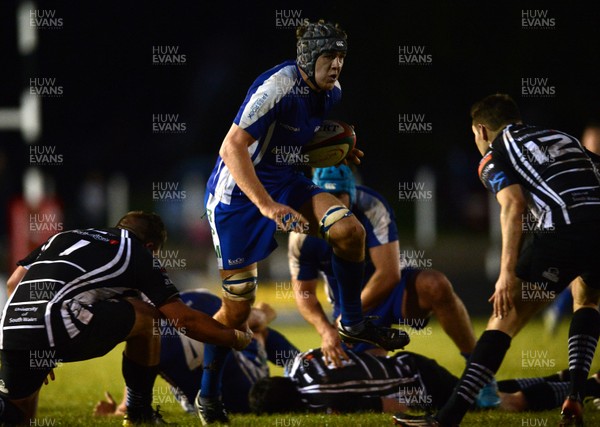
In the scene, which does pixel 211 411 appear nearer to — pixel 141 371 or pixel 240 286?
pixel 141 371

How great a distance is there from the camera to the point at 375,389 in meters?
6.18

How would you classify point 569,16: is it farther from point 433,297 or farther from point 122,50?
point 122,50

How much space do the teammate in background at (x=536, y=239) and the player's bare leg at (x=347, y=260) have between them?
0.70 meters

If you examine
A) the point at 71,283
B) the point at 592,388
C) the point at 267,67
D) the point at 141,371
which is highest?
the point at 267,67

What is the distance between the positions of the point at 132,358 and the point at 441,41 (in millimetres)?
14463

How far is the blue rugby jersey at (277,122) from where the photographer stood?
5.70 metres

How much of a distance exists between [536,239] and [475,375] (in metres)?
0.85

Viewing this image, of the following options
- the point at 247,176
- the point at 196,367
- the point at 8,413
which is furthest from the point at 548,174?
the point at 8,413

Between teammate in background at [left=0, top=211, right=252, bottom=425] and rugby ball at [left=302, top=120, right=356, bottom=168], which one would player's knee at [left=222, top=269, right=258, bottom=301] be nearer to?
teammate in background at [left=0, top=211, right=252, bottom=425]

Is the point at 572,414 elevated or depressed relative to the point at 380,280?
depressed

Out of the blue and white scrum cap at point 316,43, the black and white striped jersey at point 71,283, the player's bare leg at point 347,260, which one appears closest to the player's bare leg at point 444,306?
the player's bare leg at point 347,260

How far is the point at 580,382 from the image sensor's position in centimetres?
555

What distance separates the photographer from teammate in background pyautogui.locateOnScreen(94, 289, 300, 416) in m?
6.43

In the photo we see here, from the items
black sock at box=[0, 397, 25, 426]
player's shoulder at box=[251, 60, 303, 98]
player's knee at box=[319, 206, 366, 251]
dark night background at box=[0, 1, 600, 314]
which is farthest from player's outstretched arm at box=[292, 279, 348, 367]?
dark night background at box=[0, 1, 600, 314]
